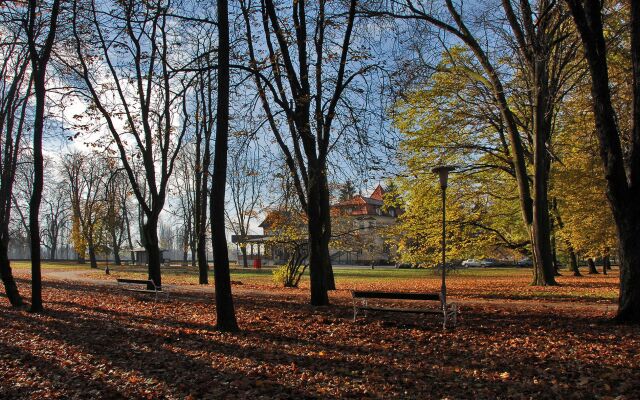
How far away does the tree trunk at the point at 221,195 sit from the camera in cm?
934

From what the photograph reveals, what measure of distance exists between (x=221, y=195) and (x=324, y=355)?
3.61 meters

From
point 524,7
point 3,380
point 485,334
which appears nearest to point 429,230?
point 524,7

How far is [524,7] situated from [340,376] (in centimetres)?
1199

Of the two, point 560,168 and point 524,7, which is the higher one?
point 524,7

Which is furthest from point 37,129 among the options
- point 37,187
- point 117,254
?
point 117,254

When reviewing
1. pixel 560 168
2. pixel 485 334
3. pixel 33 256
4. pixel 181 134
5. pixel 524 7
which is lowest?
pixel 485 334

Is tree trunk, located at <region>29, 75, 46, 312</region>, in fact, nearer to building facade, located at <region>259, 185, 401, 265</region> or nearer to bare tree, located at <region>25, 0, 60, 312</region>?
bare tree, located at <region>25, 0, 60, 312</region>

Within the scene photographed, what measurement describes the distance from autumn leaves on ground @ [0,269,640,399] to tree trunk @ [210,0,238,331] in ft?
1.85

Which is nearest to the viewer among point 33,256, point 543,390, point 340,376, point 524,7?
point 543,390

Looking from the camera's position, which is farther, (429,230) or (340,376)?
(429,230)

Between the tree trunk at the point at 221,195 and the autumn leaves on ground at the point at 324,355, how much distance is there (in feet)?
1.85

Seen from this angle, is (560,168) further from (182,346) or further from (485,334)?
(182,346)

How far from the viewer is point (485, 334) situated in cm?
868

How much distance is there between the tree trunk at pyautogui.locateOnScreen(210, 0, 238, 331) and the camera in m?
9.34
